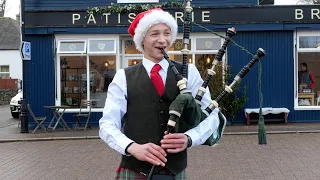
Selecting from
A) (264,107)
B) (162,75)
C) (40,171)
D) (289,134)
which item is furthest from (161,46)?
(264,107)

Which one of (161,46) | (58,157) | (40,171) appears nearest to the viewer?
(161,46)

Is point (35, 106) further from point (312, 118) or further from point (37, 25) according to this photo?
point (312, 118)

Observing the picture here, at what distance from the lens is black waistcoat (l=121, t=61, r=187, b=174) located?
98.9 inches

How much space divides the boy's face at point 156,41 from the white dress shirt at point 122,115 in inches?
1.9

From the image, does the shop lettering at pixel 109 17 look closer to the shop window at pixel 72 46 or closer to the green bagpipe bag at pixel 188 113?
the shop window at pixel 72 46

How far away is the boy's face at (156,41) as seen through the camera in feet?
8.53

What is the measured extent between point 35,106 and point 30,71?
1107 millimetres

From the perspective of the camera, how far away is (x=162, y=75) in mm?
Result: 2607

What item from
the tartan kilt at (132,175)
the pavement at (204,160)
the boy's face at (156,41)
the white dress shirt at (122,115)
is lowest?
the pavement at (204,160)

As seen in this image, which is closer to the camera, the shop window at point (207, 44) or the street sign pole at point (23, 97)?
the street sign pole at point (23, 97)

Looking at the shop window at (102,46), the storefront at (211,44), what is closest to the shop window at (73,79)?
the storefront at (211,44)

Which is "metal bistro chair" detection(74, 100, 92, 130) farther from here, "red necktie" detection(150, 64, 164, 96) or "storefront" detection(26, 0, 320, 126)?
"red necktie" detection(150, 64, 164, 96)

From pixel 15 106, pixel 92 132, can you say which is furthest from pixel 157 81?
pixel 15 106

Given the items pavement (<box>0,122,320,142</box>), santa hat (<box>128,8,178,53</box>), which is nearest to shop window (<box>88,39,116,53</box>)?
pavement (<box>0,122,320,142</box>)
